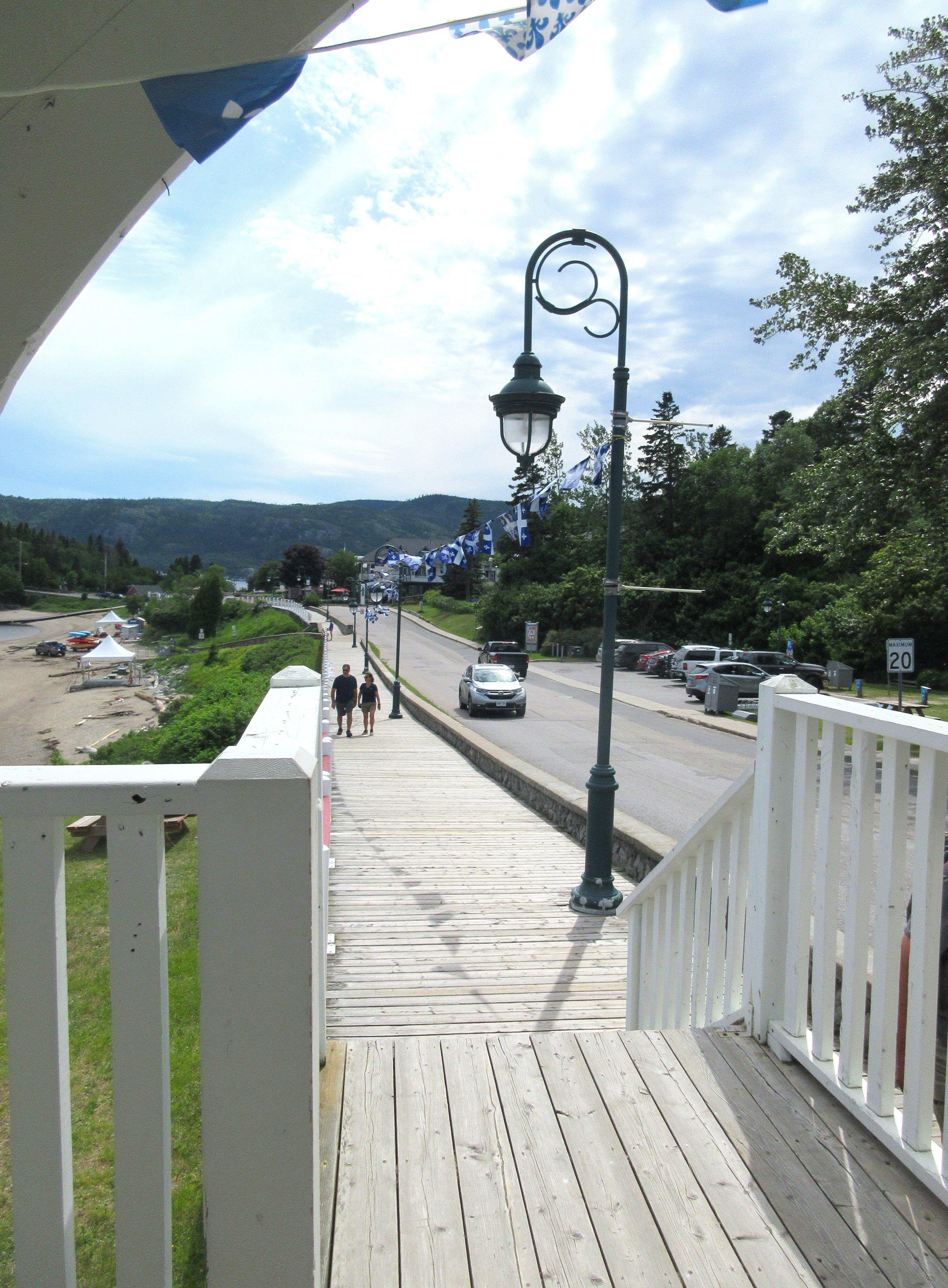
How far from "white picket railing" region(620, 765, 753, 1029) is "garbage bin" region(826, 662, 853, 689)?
28.3 meters

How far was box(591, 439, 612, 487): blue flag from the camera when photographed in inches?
363

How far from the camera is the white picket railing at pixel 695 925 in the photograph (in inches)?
109

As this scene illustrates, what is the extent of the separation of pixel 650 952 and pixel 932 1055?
184 cm

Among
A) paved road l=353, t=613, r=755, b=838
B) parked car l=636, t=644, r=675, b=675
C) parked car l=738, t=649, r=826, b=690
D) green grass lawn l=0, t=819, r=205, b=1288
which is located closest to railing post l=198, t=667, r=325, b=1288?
green grass lawn l=0, t=819, r=205, b=1288

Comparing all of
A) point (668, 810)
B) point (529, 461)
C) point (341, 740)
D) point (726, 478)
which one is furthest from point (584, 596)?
point (529, 461)

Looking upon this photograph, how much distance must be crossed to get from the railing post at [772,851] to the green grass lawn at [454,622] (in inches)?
2262

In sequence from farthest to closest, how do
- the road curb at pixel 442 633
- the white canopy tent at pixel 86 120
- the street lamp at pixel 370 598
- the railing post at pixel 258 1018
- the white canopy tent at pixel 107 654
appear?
the white canopy tent at pixel 107 654 → the road curb at pixel 442 633 → the street lamp at pixel 370 598 → the white canopy tent at pixel 86 120 → the railing post at pixel 258 1018

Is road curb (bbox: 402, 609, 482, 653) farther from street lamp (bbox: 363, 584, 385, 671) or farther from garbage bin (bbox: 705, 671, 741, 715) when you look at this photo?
garbage bin (bbox: 705, 671, 741, 715)

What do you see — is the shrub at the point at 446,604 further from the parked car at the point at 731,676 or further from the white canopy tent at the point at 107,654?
the parked car at the point at 731,676

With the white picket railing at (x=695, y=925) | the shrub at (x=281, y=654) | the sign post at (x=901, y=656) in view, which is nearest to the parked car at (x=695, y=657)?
the sign post at (x=901, y=656)

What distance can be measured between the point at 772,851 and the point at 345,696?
53.3 ft

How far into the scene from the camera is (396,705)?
22953 millimetres

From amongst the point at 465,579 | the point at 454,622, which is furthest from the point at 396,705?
the point at 465,579

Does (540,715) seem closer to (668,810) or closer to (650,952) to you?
(668,810)
